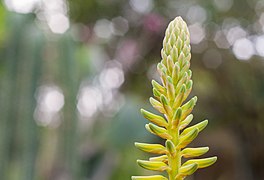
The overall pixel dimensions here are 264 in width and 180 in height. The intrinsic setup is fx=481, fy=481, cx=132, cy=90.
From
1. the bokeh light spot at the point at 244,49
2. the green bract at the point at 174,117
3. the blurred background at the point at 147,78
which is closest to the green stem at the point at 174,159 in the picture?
the green bract at the point at 174,117

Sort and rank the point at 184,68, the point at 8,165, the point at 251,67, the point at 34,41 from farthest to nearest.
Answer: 1. the point at 251,67
2. the point at 34,41
3. the point at 8,165
4. the point at 184,68

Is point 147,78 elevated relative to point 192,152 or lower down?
elevated

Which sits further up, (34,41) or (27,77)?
(34,41)

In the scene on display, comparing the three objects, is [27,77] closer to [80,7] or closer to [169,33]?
[169,33]

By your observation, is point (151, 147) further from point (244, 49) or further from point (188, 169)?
point (244, 49)

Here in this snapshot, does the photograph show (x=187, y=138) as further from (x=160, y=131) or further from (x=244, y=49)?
(x=244, y=49)

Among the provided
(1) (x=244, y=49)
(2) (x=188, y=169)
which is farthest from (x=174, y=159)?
(1) (x=244, y=49)

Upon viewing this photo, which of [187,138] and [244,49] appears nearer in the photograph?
[187,138]

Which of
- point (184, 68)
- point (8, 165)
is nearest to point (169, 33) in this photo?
point (184, 68)

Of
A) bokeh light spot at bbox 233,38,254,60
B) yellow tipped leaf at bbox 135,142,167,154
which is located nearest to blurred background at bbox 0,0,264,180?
bokeh light spot at bbox 233,38,254,60

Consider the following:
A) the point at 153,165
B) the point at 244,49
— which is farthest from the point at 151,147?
the point at 244,49

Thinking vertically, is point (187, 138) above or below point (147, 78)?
A: below
